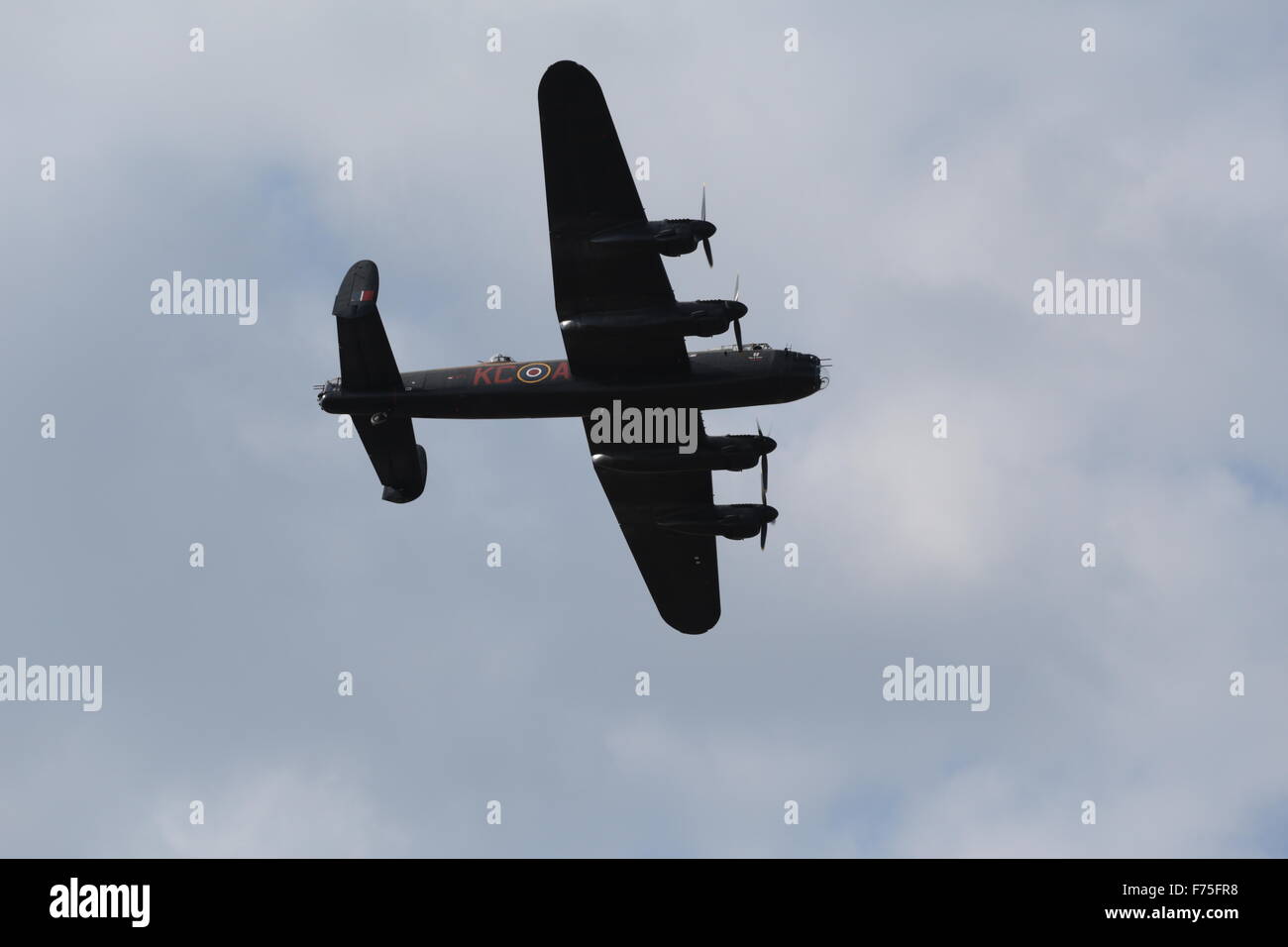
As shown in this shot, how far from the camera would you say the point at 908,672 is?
4412 centimetres

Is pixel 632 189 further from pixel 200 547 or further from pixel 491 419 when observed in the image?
pixel 200 547

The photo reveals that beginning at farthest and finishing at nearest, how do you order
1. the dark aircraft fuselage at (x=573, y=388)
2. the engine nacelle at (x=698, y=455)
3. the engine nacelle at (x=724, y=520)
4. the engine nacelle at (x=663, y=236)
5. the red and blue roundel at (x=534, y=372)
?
1. the engine nacelle at (x=724, y=520)
2. the engine nacelle at (x=698, y=455)
3. the red and blue roundel at (x=534, y=372)
4. the dark aircraft fuselage at (x=573, y=388)
5. the engine nacelle at (x=663, y=236)

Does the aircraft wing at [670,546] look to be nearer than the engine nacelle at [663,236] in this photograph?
No

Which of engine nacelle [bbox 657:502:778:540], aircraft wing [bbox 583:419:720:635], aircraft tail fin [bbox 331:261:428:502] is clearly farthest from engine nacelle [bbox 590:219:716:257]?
engine nacelle [bbox 657:502:778:540]

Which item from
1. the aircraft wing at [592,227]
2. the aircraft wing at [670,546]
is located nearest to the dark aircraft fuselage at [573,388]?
the aircraft wing at [592,227]

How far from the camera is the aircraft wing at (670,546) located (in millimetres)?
45562

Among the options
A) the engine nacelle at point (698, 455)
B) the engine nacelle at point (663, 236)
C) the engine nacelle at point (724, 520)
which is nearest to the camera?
the engine nacelle at point (663, 236)

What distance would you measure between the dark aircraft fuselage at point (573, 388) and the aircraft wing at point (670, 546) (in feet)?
11.5

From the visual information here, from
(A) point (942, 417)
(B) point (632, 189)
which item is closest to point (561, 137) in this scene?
(B) point (632, 189)

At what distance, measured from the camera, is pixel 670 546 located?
47188 millimetres

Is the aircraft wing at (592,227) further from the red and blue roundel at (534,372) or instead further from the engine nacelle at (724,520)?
the engine nacelle at (724,520)

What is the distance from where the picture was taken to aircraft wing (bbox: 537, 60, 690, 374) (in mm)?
37875

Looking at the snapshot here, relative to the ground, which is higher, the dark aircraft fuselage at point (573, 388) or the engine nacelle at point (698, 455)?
the dark aircraft fuselage at point (573, 388)

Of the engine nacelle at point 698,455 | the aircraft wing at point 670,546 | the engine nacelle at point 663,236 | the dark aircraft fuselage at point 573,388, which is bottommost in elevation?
the aircraft wing at point 670,546
